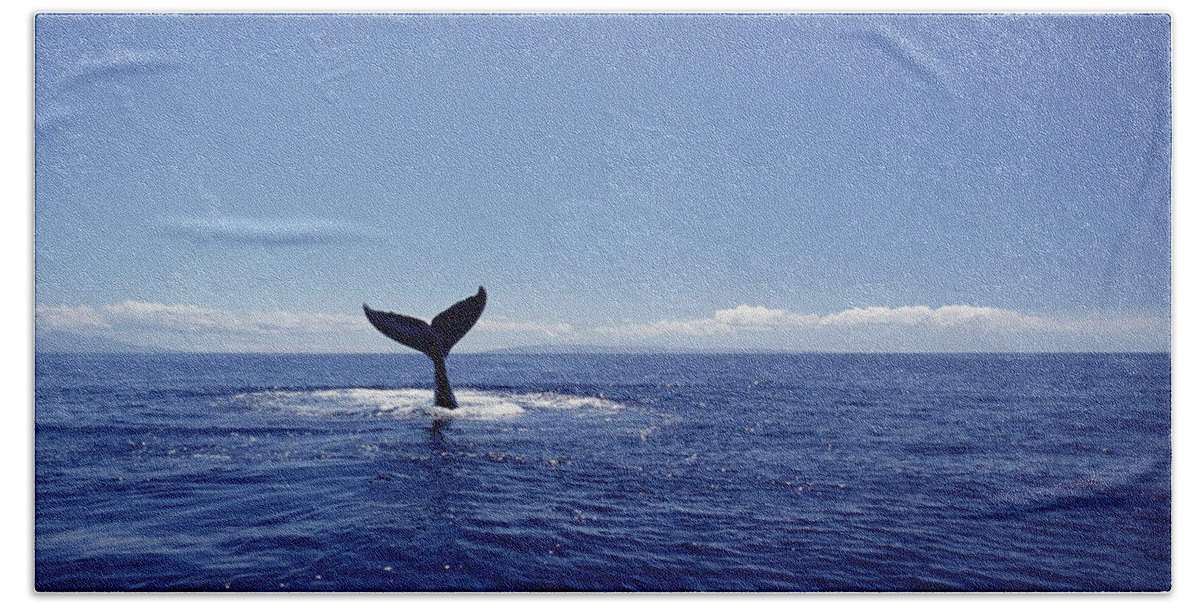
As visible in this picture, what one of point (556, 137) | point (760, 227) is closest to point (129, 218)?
point (556, 137)

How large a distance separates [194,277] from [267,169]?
2.97 ft

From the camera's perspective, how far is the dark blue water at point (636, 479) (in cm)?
529

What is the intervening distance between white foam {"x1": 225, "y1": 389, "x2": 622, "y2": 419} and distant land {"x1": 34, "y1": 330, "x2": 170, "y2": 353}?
0.79 m

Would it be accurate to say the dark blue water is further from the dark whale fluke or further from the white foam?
the dark whale fluke

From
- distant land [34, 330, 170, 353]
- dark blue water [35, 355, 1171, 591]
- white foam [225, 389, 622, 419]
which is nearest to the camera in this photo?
dark blue water [35, 355, 1171, 591]

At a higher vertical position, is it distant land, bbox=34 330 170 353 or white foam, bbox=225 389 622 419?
distant land, bbox=34 330 170 353

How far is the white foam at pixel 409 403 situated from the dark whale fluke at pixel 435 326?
519mm

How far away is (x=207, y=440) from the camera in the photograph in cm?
572

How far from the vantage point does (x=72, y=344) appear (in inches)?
224

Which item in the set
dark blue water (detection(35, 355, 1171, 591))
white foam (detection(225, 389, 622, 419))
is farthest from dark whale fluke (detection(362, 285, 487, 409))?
white foam (detection(225, 389, 622, 419))

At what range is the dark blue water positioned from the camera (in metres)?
5.29

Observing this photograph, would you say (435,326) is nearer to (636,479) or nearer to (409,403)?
(409,403)

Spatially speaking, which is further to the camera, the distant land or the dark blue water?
the distant land

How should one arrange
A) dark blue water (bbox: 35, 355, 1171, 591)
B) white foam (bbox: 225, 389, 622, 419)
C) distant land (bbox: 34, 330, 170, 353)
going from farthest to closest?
white foam (bbox: 225, 389, 622, 419), distant land (bbox: 34, 330, 170, 353), dark blue water (bbox: 35, 355, 1171, 591)
